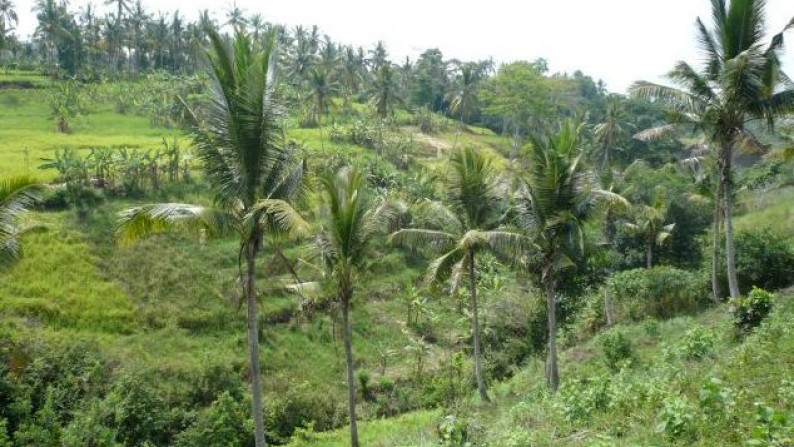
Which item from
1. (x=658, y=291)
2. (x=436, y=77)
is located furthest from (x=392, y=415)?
(x=436, y=77)

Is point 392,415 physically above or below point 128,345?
below

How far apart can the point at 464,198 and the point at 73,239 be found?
61.6ft

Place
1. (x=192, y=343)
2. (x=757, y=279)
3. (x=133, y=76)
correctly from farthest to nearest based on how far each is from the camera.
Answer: (x=133, y=76), (x=192, y=343), (x=757, y=279)

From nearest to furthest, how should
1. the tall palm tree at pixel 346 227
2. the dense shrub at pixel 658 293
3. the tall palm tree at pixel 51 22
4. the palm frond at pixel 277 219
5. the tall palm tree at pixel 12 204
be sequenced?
the palm frond at pixel 277 219, the tall palm tree at pixel 12 204, the tall palm tree at pixel 346 227, the dense shrub at pixel 658 293, the tall palm tree at pixel 51 22

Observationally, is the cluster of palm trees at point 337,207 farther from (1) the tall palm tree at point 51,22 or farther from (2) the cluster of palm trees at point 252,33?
(1) the tall palm tree at point 51,22

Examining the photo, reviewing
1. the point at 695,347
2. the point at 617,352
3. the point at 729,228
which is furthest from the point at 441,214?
the point at 729,228

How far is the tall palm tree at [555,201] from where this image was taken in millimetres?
14875

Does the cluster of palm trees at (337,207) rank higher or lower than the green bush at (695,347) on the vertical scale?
higher

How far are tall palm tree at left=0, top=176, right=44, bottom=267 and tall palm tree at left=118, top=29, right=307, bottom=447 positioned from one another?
8.52 ft

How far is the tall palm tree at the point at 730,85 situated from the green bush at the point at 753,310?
3.89 meters

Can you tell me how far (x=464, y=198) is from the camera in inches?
677

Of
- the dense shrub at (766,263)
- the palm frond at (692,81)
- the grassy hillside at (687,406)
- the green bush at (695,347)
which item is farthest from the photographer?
the dense shrub at (766,263)

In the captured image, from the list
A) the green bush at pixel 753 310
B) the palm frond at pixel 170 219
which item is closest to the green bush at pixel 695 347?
the green bush at pixel 753 310

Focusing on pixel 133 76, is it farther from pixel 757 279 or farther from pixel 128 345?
pixel 757 279
